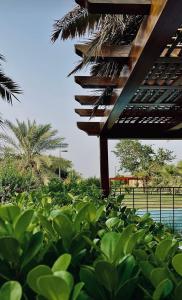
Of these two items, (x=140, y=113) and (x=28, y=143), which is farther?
(x=28, y=143)

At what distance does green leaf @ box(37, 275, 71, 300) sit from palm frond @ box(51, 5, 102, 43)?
6.21 m

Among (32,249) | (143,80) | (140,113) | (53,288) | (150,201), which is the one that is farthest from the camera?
(150,201)

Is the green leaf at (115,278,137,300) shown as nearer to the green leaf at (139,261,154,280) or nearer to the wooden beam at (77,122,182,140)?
the green leaf at (139,261,154,280)

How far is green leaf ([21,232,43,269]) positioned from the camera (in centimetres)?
70

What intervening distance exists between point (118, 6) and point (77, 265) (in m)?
1.93

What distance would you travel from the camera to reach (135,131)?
23.2 feet

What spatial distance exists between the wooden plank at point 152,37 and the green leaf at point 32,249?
1.49 m

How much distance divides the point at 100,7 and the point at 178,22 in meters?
0.47

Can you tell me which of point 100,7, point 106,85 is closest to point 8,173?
point 106,85

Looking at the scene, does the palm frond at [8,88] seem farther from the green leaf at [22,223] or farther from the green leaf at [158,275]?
the green leaf at [158,275]

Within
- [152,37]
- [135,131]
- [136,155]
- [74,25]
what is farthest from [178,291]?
[136,155]

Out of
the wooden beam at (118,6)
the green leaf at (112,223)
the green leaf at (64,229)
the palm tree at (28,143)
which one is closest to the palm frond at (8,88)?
the palm tree at (28,143)

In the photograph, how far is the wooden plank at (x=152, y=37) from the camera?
80.5 inches

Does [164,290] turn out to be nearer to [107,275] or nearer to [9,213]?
[107,275]
